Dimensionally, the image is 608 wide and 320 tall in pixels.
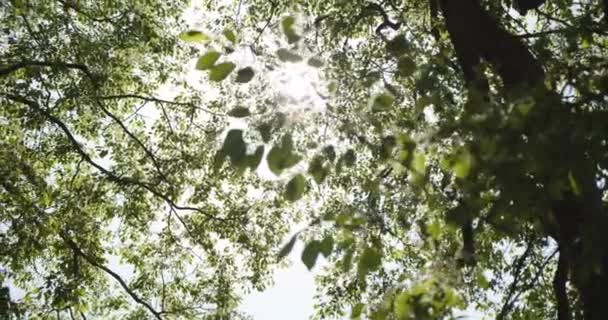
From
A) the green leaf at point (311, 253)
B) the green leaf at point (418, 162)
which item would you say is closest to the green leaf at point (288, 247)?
the green leaf at point (311, 253)

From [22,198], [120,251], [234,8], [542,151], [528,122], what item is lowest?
[542,151]

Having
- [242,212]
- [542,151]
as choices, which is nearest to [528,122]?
[542,151]

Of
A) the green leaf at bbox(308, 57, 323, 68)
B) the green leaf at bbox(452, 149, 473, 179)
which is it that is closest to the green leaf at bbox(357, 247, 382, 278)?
the green leaf at bbox(452, 149, 473, 179)

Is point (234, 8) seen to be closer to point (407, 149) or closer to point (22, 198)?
point (22, 198)

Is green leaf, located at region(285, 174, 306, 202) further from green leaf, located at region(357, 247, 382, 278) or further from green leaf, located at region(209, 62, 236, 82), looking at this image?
green leaf, located at region(209, 62, 236, 82)

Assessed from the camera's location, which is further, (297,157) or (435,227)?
(435,227)

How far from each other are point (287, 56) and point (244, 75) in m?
0.17

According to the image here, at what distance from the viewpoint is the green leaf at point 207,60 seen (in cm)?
179

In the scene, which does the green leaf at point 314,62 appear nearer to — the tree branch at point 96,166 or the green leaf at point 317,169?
the green leaf at point 317,169

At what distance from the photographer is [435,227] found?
2146 millimetres

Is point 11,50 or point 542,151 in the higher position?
point 11,50

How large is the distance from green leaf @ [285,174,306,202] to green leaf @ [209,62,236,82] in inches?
16.9

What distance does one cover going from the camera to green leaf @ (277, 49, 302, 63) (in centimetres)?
183

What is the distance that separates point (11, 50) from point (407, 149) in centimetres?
1271
